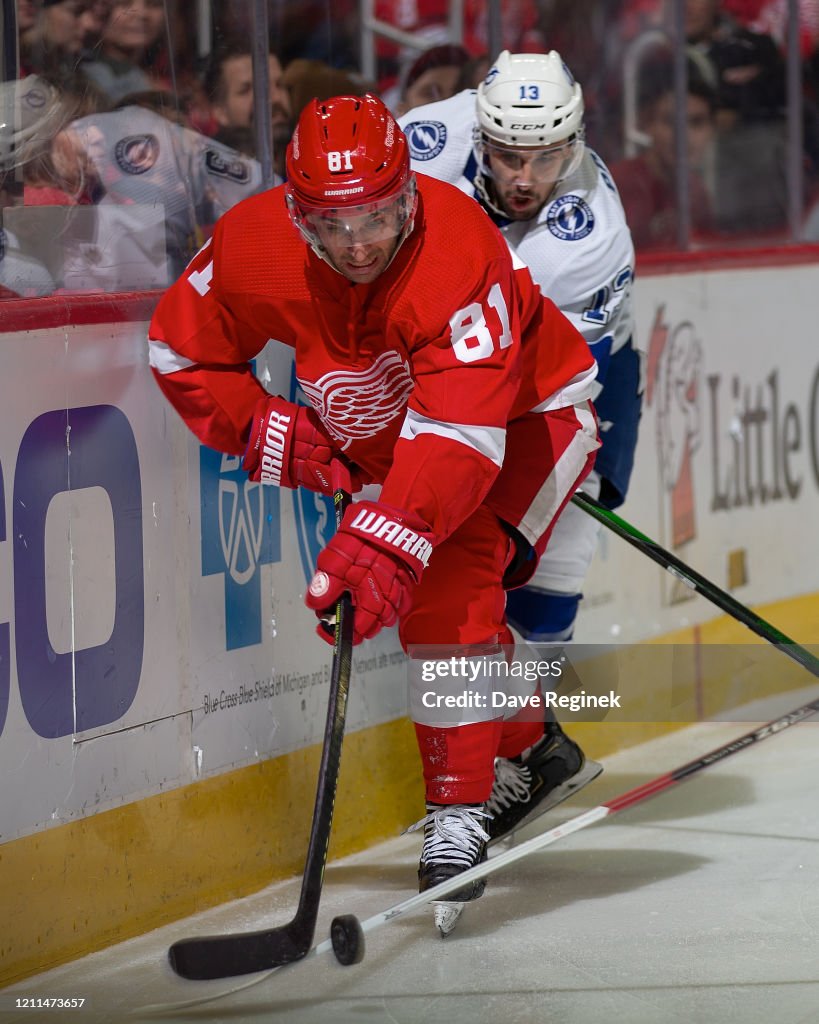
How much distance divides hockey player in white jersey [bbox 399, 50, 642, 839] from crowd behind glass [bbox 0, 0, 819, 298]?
0.42 meters

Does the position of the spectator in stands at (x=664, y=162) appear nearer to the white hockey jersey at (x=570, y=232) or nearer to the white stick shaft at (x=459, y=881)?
the white hockey jersey at (x=570, y=232)

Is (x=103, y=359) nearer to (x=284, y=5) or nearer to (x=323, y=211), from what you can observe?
(x=323, y=211)

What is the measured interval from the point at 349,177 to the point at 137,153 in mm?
854

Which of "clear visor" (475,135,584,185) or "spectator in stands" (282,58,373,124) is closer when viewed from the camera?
"clear visor" (475,135,584,185)

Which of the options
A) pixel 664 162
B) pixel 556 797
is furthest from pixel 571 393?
pixel 664 162

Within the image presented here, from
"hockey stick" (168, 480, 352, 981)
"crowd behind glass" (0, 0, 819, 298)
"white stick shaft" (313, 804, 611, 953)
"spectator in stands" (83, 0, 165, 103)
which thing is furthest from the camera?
"spectator in stands" (83, 0, 165, 103)

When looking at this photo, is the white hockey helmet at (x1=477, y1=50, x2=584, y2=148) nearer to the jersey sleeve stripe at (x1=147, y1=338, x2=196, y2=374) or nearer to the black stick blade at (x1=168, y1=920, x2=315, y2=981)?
the jersey sleeve stripe at (x1=147, y1=338, x2=196, y2=374)

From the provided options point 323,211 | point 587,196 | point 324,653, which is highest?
point 323,211

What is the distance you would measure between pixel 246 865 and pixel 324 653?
48 centimetres

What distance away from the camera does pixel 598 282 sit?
331 cm

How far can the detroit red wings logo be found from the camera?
2803mm

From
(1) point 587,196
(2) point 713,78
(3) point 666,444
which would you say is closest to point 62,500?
(1) point 587,196

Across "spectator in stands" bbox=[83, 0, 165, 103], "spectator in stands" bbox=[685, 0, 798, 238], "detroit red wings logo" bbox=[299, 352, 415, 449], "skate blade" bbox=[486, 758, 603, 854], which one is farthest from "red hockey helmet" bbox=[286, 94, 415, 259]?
"spectator in stands" bbox=[685, 0, 798, 238]

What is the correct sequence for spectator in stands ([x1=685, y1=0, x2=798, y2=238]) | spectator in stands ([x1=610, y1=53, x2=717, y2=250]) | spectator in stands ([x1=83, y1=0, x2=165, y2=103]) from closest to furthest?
spectator in stands ([x1=83, y1=0, x2=165, y2=103]) → spectator in stands ([x1=610, y1=53, x2=717, y2=250]) → spectator in stands ([x1=685, y1=0, x2=798, y2=238])
